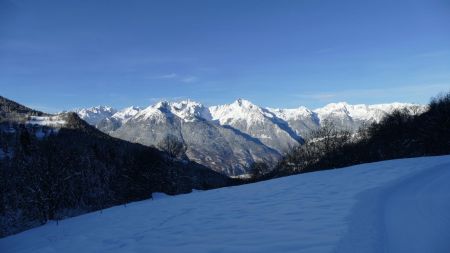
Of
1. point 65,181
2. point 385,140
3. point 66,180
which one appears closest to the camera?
point 65,181

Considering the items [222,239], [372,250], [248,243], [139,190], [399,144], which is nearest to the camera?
[372,250]

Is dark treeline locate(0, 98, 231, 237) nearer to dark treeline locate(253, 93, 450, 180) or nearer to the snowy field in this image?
the snowy field

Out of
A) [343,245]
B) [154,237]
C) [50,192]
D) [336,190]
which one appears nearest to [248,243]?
[343,245]

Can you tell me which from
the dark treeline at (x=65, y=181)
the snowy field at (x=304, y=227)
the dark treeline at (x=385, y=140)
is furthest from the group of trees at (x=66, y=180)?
the dark treeline at (x=385, y=140)

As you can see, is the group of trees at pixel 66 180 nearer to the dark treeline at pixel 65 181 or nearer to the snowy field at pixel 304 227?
the dark treeline at pixel 65 181

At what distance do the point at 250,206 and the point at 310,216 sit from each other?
4.60 m

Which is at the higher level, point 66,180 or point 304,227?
point 66,180

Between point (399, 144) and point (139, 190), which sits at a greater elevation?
point (399, 144)

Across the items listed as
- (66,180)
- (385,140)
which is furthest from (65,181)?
(385,140)

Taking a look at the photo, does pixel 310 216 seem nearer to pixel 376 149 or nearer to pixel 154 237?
pixel 154 237

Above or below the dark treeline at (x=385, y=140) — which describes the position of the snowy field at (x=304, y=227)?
below

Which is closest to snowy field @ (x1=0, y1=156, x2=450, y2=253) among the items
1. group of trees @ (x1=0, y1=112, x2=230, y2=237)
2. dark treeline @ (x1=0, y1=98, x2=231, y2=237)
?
dark treeline @ (x1=0, y1=98, x2=231, y2=237)

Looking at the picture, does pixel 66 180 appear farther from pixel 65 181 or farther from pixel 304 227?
pixel 304 227

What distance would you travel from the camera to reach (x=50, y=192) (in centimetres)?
3381
